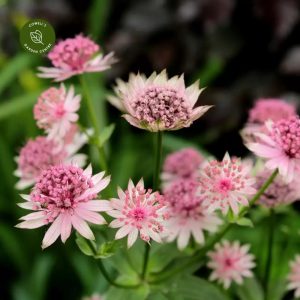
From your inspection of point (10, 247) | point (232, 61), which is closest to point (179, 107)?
point (10, 247)

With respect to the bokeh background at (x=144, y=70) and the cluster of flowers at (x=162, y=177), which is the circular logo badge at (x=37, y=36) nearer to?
the cluster of flowers at (x=162, y=177)

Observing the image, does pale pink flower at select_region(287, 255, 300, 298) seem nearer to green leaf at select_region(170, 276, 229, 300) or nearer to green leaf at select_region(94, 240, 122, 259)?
green leaf at select_region(170, 276, 229, 300)

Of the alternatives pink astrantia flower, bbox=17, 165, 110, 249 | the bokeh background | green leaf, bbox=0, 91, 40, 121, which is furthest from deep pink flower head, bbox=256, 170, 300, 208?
green leaf, bbox=0, 91, 40, 121

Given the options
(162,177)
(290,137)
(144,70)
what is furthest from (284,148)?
(144,70)

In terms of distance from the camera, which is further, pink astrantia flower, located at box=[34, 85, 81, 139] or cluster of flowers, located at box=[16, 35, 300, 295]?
pink astrantia flower, located at box=[34, 85, 81, 139]

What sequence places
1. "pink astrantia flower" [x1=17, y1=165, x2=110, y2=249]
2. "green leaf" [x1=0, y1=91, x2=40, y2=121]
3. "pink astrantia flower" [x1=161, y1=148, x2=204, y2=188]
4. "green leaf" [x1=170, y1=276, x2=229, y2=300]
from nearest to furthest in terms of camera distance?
1. "pink astrantia flower" [x1=17, y1=165, x2=110, y2=249]
2. "green leaf" [x1=170, y1=276, x2=229, y2=300]
3. "pink astrantia flower" [x1=161, y1=148, x2=204, y2=188]
4. "green leaf" [x1=0, y1=91, x2=40, y2=121]

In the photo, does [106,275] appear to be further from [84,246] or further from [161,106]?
[161,106]

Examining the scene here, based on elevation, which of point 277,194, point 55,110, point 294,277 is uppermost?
point 55,110

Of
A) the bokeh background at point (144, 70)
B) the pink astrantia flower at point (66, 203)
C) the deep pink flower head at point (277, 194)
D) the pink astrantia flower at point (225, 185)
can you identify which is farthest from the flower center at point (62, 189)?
the bokeh background at point (144, 70)
